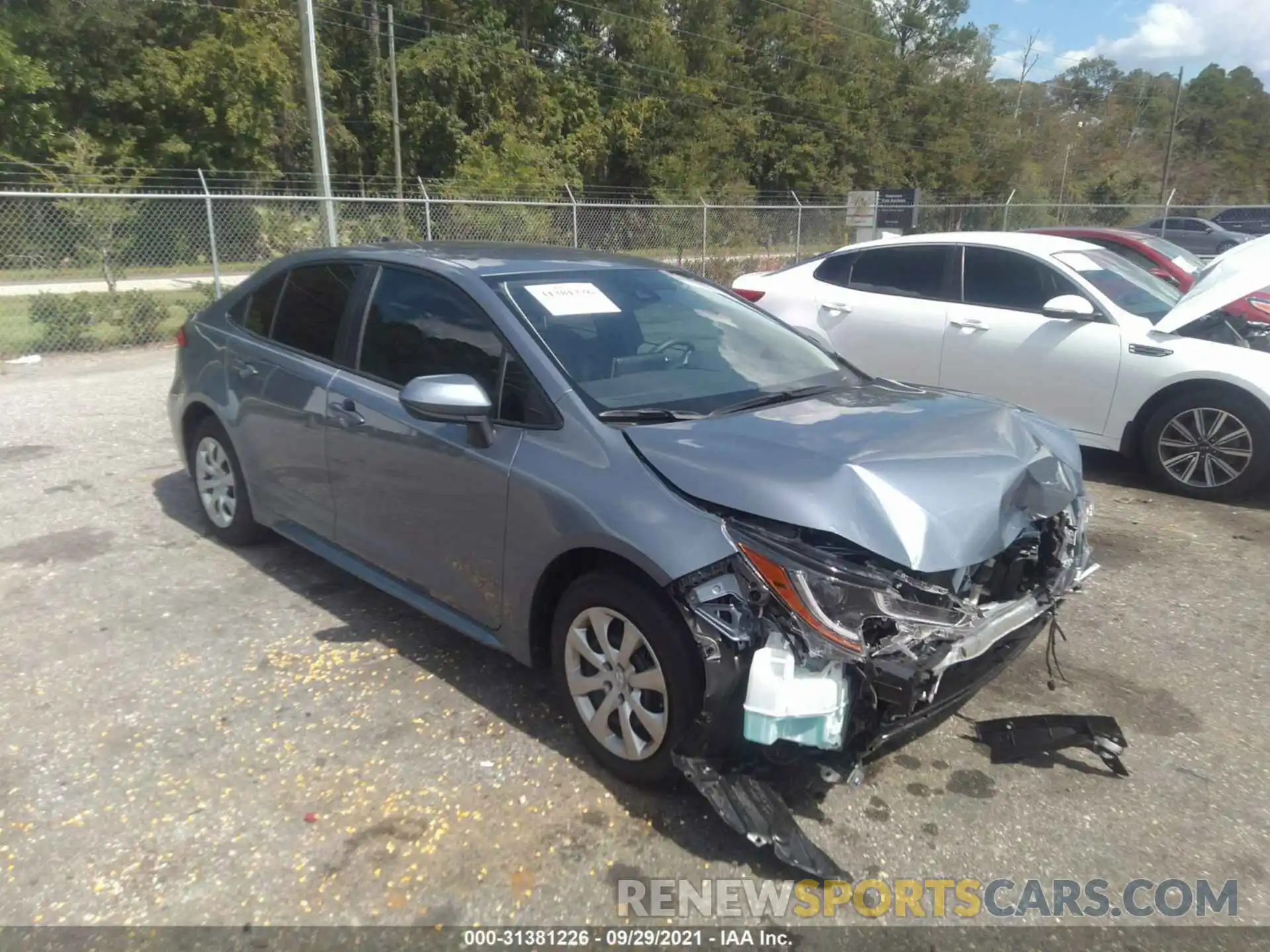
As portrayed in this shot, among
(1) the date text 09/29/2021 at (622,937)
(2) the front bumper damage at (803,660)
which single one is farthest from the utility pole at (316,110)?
(1) the date text 09/29/2021 at (622,937)

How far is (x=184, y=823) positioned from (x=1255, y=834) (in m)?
3.29

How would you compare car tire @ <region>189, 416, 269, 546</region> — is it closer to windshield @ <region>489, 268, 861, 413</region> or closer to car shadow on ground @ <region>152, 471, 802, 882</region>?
car shadow on ground @ <region>152, 471, 802, 882</region>

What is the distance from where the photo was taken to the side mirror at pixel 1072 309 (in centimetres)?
620

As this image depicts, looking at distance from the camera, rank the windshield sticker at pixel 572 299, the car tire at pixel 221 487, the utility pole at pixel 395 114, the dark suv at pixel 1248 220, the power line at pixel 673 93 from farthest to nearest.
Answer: the power line at pixel 673 93 → the utility pole at pixel 395 114 → the dark suv at pixel 1248 220 → the car tire at pixel 221 487 → the windshield sticker at pixel 572 299

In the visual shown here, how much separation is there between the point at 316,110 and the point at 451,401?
42.3 ft

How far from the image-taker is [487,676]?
3764 mm

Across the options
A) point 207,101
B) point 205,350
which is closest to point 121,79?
point 207,101

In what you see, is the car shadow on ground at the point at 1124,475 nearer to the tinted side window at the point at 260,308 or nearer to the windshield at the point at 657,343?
the windshield at the point at 657,343

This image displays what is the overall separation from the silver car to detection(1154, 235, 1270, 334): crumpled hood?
2.88 meters

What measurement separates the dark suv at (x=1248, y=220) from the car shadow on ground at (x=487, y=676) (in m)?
29.2

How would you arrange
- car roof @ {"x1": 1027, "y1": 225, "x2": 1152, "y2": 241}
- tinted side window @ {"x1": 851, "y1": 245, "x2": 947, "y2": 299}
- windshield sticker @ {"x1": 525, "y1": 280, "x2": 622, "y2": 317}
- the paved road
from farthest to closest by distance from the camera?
the paved road < car roof @ {"x1": 1027, "y1": 225, "x2": 1152, "y2": 241} < tinted side window @ {"x1": 851, "y1": 245, "x2": 947, "y2": 299} < windshield sticker @ {"x1": 525, "y1": 280, "x2": 622, "y2": 317}

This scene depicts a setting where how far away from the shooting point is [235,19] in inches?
1177

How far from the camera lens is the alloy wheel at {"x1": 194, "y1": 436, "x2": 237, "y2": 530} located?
494 cm

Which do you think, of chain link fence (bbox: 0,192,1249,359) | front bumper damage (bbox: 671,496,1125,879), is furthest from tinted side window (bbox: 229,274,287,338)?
chain link fence (bbox: 0,192,1249,359)
